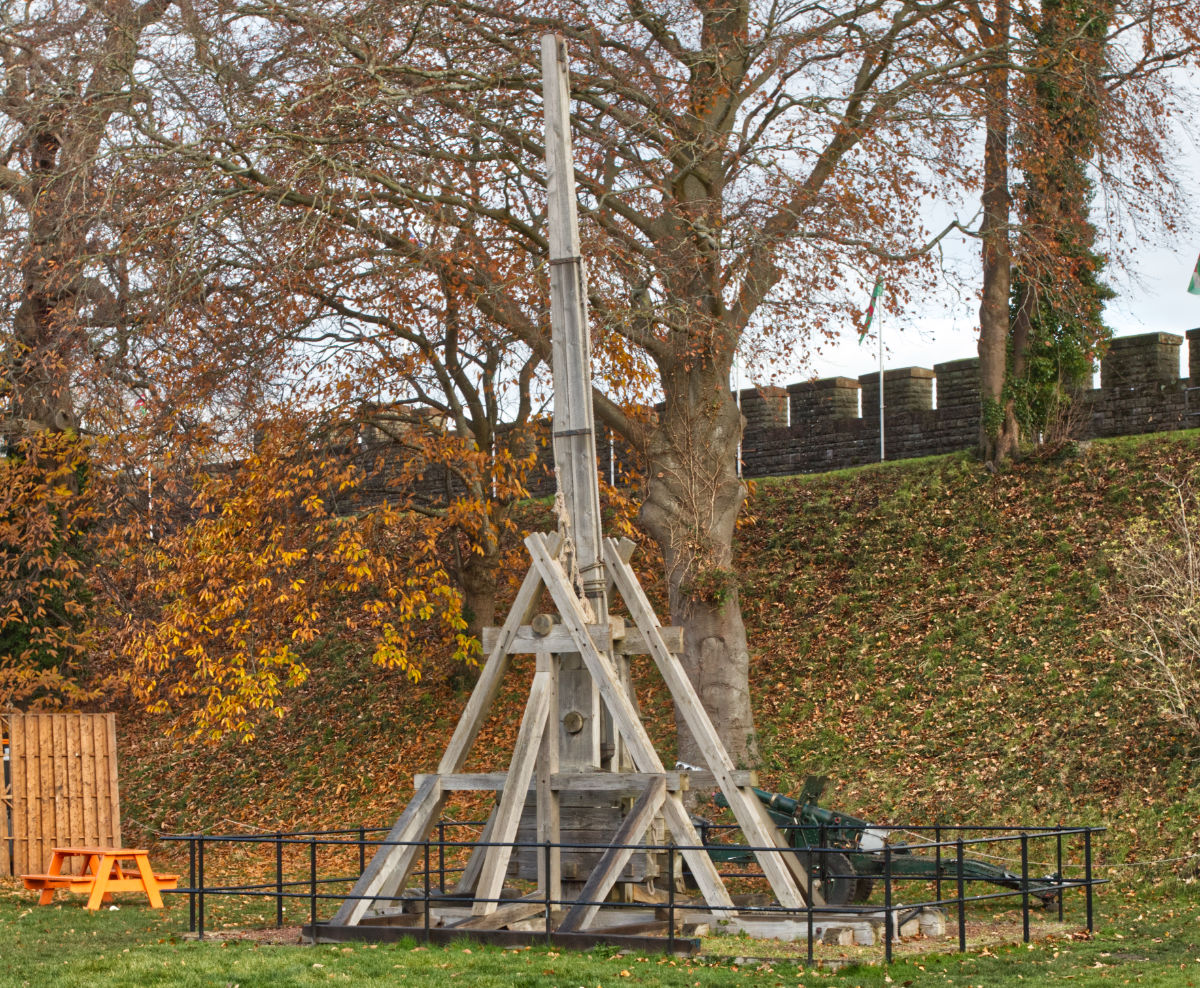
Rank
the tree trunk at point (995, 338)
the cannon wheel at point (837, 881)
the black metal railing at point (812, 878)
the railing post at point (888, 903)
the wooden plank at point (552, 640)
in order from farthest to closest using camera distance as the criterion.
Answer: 1. the tree trunk at point (995, 338)
2. the cannon wheel at point (837, 881)
3. the wooden plank at point (552, 640)
4. the black metal railing at point (812, 878)
5. the railing post at point (888, 903)

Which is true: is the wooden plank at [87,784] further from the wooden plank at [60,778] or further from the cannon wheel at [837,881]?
the cannon wheel at [837,881]

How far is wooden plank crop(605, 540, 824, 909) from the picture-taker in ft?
38.3

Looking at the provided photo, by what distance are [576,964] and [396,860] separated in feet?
7.85

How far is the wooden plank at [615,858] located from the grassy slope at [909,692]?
5595 mm

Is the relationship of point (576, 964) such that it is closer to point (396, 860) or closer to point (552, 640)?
point (396, 860)

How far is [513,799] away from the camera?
1140cm

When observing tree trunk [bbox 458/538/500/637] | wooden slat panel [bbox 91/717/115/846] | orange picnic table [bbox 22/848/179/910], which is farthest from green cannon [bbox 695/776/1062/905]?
tree trunk [bbox 458/538/500/637]

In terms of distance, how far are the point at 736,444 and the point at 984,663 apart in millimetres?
3944

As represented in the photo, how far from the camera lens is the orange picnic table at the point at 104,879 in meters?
14.9

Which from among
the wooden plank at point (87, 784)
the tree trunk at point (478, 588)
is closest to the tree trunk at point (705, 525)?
the tree trunk at point (478, 588)

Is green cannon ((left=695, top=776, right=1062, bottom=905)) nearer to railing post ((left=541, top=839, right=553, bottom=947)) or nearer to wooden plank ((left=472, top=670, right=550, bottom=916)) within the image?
railing post ((left=541, top=839, right=553, bottom=947))

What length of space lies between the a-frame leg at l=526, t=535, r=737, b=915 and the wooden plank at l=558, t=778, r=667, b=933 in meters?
0.17

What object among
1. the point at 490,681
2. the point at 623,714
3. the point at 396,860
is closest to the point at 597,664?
the point at 623,714

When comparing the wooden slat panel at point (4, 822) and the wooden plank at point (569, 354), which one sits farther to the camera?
the wooden slat panel at point (4, 822)
